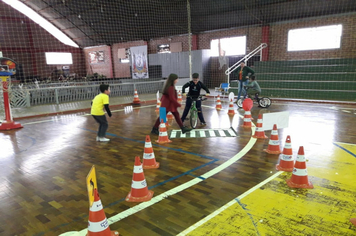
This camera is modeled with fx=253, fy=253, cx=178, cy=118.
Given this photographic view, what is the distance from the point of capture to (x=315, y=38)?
1648 cm

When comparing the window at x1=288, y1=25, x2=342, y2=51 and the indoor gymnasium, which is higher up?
the window at x1=288, y1=25, x2=342, y2=51

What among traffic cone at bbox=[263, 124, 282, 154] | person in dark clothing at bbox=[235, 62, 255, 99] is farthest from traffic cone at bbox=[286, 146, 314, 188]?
person in dark clothing at bbox=[235, 62, 255, 99]

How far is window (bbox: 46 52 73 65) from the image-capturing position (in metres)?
30.4

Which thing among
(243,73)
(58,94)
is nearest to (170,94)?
(243,73)

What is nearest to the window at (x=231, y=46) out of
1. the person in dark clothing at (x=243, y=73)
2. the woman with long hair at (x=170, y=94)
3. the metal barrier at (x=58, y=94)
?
the metal barrier at (x=58, y=94)

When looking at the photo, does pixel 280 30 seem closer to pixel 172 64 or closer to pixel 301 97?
pixel 301 97

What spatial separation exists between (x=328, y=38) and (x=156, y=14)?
1276cm

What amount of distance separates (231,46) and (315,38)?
6.08m

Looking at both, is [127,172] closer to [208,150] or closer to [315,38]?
[208,150]

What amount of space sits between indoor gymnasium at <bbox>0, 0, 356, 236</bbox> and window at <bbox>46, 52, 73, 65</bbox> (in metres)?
17.6

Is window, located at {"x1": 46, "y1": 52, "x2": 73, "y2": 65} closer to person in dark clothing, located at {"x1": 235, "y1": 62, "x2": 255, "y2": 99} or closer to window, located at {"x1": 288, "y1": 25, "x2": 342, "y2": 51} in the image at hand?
window, located at {"x1": 288, "y1": 25, "x2": 342, "y2": 51}

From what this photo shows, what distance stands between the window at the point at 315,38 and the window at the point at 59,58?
26302 mm

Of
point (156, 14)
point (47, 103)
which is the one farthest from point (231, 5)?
point (47, 103)

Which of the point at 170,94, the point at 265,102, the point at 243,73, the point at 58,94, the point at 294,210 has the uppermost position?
the point at 243,73
